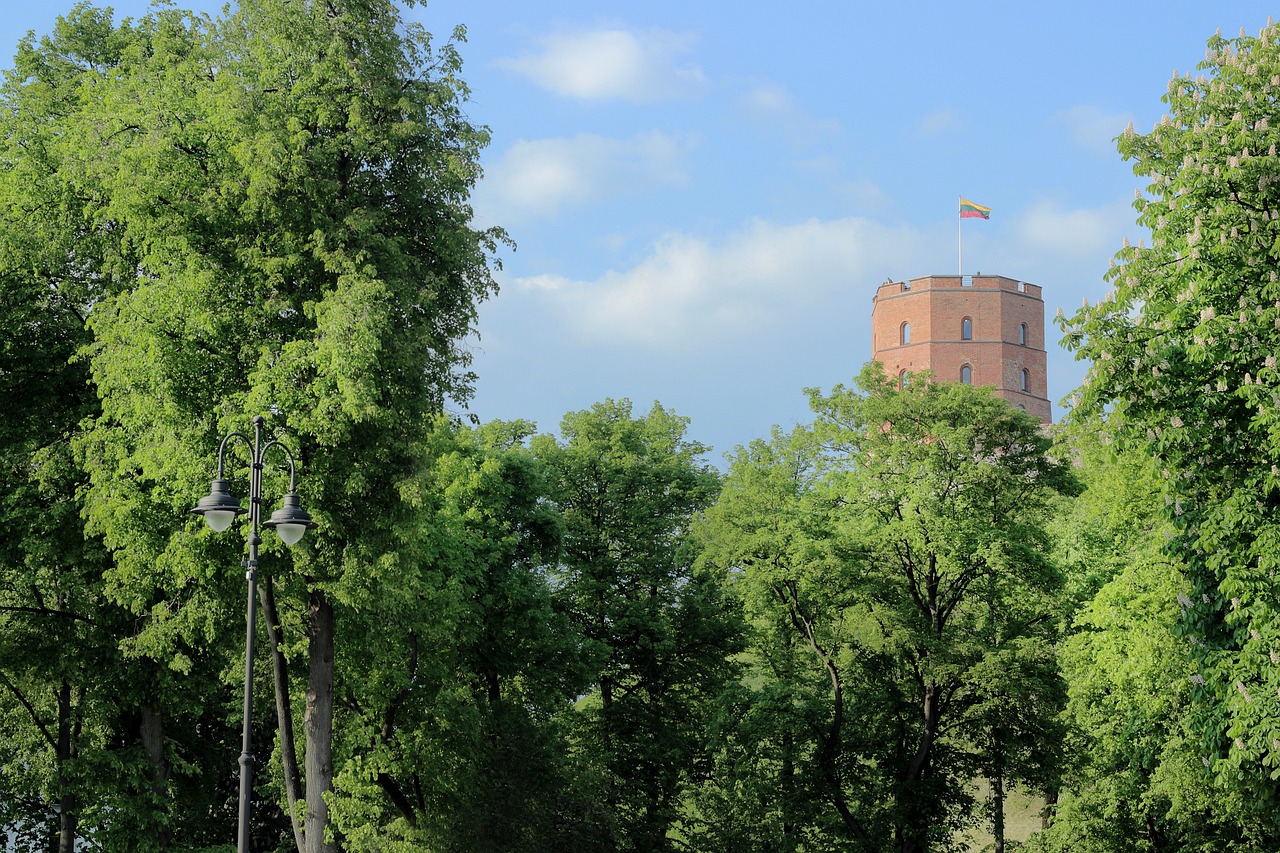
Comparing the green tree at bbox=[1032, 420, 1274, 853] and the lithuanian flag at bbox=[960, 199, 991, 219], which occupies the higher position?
the lithuanian flag at bbox=[960, 199, 991, 219]

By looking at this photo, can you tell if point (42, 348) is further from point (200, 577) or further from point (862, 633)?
point (862, 633)

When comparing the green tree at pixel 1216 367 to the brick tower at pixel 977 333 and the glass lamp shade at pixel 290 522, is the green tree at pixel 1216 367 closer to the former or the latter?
the glass lamp shade at pixel 290 522

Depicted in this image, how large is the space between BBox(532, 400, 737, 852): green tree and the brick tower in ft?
191

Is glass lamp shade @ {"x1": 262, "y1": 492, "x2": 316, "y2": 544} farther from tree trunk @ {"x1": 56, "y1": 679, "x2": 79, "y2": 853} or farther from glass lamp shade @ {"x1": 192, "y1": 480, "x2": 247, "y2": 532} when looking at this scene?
tree trunk @ {"x1": 56, "y1": 679, "x2": 79, "y2": 853}

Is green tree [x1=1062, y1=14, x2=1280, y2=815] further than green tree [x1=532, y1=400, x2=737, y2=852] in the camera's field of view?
No

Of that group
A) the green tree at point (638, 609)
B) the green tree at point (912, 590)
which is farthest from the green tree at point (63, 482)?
the green tree at point (912, 590)

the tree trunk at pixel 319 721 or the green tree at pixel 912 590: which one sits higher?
the green tree at pixel 912 590

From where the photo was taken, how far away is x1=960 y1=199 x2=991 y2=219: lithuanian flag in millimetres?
92812

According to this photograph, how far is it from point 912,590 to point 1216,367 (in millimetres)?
16342

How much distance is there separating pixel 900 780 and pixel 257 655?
1588 centimetres

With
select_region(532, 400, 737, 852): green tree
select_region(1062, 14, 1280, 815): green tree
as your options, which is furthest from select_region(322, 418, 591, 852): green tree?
select_region(1062, 14, 1280, 815): green tree

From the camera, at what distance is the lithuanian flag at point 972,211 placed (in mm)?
92812

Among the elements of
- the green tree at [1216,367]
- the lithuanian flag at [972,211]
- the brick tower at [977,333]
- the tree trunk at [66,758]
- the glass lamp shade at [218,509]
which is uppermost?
the lithuanian flag at [972,211]

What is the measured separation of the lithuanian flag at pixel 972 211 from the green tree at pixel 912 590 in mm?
60757
